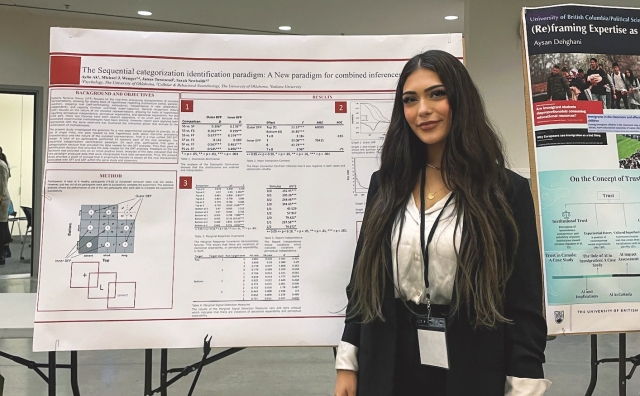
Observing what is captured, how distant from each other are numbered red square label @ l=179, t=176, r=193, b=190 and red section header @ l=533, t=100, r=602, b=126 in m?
1.15

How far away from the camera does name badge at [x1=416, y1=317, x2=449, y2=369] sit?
1.05 m

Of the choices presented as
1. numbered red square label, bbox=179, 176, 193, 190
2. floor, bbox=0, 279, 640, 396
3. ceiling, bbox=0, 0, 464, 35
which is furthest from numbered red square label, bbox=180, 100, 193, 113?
ceiling, bbox=0, 0, 464, 35

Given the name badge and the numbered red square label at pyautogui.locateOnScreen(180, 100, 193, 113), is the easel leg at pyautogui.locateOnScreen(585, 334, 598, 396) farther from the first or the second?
the numbered red square label at pyautogui.locateOnScreen(180, 100, 193, 113)

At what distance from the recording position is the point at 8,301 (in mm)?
2395

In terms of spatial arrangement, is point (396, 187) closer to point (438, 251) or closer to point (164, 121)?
point (438, 251)

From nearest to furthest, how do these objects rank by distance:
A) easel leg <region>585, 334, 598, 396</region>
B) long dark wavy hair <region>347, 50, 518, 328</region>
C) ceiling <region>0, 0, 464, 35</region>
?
long dark wavy hair <region>347, 50, 518, 328</region>, easel leg <region>585, 334, 598, 396</region>, ceiling <region>0, 0, 464, 35</region>

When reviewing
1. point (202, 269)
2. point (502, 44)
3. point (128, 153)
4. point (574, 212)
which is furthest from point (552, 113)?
point (502, 44)

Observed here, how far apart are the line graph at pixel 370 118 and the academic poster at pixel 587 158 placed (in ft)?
1.63

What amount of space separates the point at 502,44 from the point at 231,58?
3.60 metres

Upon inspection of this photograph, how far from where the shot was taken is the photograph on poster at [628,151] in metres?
1.58

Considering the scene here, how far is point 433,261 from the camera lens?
3.50 feet

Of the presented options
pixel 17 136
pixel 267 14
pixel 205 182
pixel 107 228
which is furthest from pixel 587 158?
pixel 17 136

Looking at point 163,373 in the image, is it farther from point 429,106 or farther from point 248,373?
point 248,373

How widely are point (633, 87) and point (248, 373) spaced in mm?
2698
